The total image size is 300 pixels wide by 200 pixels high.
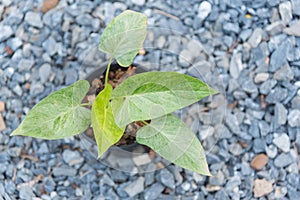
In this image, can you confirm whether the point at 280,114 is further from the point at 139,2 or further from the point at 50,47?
the point at 50,47

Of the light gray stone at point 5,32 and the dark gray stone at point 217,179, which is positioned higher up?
the light gray stone at point 5,32

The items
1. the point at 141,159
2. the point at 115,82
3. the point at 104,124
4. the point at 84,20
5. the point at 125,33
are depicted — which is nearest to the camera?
the point at 104,124

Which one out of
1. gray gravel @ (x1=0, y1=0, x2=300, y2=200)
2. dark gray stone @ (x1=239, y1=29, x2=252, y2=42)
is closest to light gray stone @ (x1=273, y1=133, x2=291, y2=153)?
gray gravel @ (x1=0, y1=0, x2=300, y2=200)

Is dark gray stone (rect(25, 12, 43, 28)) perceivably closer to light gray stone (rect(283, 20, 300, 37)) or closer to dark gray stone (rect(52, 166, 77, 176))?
dark gray stone (rect(52, 166, 77, 176))

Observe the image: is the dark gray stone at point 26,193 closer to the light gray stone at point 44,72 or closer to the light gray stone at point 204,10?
the light gray stone at point 44,72

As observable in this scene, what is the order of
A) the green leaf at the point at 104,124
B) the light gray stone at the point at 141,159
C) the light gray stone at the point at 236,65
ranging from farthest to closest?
1. the light gray stone at the point at 236,65
2. the light gray stone at the point at 141,159
3. the green leaf at the point at 104,124

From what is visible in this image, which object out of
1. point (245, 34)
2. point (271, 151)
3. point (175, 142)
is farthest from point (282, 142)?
point (175, 142)

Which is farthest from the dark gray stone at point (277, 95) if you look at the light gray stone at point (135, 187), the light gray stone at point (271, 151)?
the light gray stone at point (135, 187)

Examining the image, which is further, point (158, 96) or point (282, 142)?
point (282, 142)
